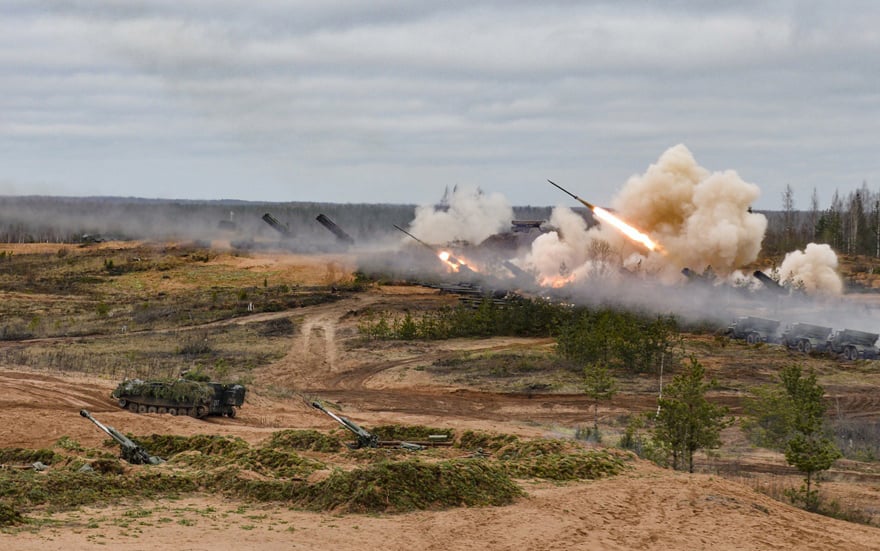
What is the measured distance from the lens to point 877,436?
38.0 m

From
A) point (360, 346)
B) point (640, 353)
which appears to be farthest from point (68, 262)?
point (640, 353)

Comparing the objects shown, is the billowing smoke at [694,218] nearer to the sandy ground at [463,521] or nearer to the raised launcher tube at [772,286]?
the raised launcher tube at [772,286]

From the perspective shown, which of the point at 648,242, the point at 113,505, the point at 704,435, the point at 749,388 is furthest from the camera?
the point at 648,242

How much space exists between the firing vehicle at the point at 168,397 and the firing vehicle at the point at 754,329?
3505 centimetres

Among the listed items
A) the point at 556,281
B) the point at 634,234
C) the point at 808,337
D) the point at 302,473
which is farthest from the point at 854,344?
the point at 302,473

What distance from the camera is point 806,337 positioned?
2304 inches

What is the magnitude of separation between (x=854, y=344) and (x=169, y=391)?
120ft

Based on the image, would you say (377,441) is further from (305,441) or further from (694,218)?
(694,218)

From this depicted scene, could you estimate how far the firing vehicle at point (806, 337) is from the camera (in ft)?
189

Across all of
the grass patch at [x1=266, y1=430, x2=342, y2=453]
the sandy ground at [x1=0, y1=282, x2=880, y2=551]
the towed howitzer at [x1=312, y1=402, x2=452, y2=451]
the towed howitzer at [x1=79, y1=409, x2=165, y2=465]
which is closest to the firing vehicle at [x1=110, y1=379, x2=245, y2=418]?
the sandy ground at [x1=0, y1=282, x2=880, y2=551]

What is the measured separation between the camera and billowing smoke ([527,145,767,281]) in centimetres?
6993

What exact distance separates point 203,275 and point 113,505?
69787 millimetres

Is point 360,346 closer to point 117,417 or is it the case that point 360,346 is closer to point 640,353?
point 640,353

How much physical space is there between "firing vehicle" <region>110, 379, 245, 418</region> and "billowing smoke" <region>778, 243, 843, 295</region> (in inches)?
1790
